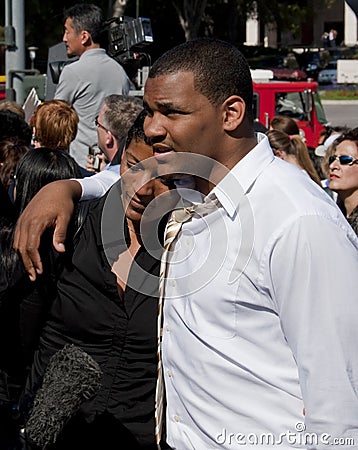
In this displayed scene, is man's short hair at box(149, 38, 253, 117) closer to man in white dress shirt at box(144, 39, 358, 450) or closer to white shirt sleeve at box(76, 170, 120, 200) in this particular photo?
man in white dress shirt at box(144, 39, 358, 450)

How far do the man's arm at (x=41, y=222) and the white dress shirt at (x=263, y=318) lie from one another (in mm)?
612

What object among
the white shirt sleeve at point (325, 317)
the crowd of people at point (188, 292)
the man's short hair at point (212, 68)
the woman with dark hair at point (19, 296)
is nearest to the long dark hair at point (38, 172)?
the woman with dark hair at point (19, 296)

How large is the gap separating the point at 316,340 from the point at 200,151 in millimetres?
552

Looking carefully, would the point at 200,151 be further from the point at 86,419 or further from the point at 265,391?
the point at 86,419

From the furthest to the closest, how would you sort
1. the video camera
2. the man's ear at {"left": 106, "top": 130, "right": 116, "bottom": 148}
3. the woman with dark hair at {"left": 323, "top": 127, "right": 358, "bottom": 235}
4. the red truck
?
1. the red truck
2. the video camera
3. the man's ear at {"left": 106, "top": 130, "right": 116, "bottom": 148}
4. the woman with dark hair at {"left": 323, "top": 127, "right": 358, "bottom": 235}

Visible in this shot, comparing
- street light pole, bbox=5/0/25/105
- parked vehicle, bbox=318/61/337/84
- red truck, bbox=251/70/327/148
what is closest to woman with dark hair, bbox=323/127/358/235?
street light pole, bbox=5/0/25/105

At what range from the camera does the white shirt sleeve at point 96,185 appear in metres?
3.42

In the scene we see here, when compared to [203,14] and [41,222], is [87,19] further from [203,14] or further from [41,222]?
[203,14]

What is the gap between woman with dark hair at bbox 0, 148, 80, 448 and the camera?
3100 mm

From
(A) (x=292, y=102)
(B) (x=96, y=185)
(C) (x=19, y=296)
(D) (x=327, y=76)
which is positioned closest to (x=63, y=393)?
(C) (x=19, y=296)

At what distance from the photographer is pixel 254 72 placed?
16.5 m

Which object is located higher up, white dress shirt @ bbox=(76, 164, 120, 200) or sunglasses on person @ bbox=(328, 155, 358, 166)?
white dress shirt @ bbox=(76, 164, 120, 200)

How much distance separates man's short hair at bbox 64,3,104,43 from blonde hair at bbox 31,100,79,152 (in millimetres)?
1888

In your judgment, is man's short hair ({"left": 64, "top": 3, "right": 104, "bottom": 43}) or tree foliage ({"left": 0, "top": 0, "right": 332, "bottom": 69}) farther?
tree foliage ({"left": 0, "top": 0, "right": 332, "bottom": 69})
